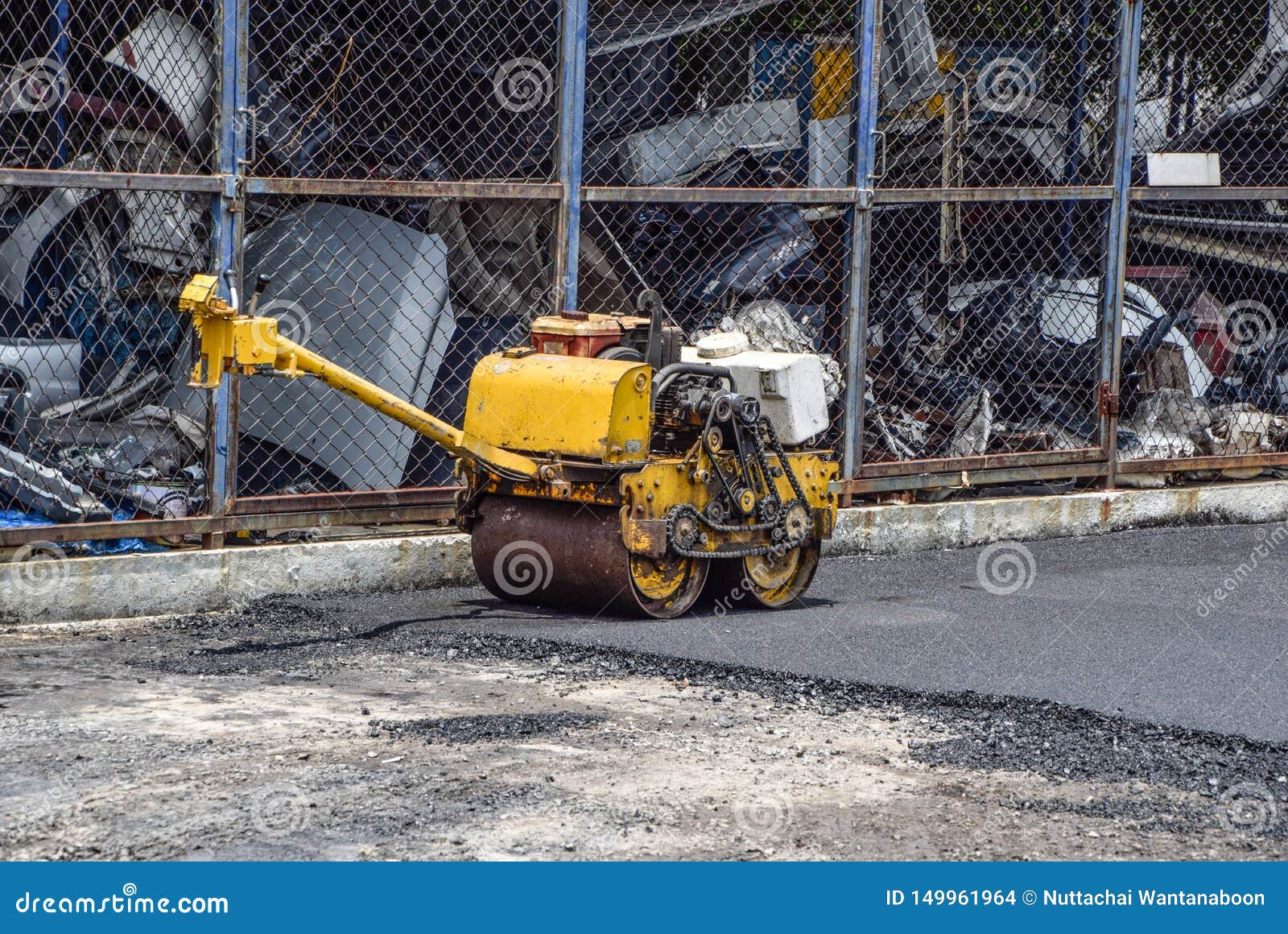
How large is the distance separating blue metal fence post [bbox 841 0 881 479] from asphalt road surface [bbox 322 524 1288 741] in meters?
0.72

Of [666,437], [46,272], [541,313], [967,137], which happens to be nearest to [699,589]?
[666,437]

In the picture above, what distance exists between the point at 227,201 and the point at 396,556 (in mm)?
1672

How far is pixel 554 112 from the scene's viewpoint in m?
7.72

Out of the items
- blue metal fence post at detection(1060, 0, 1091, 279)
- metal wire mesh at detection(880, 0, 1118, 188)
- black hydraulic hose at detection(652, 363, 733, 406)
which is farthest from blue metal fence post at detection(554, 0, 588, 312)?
blue metal fence post at detection(1060, 0, 1091, 279)

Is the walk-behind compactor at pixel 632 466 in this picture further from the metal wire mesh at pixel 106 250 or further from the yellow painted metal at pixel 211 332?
the metal wire mesh at pixel 106 250

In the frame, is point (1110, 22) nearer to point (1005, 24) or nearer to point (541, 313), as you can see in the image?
point (1005, 24)

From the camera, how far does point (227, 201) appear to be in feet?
22.5

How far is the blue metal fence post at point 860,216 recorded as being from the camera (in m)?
8.35

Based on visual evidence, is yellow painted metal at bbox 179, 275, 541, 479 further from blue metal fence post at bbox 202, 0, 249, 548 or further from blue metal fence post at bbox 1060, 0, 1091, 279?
blue metal fence post at bbox 1060, 0, 1091, 279

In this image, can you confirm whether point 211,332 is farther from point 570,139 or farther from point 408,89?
point 408,89

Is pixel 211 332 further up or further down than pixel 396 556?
further up

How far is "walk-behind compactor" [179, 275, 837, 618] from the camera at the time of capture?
649 centimetres

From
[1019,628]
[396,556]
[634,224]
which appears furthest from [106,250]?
[1019,628]

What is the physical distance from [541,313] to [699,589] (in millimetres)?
1775
